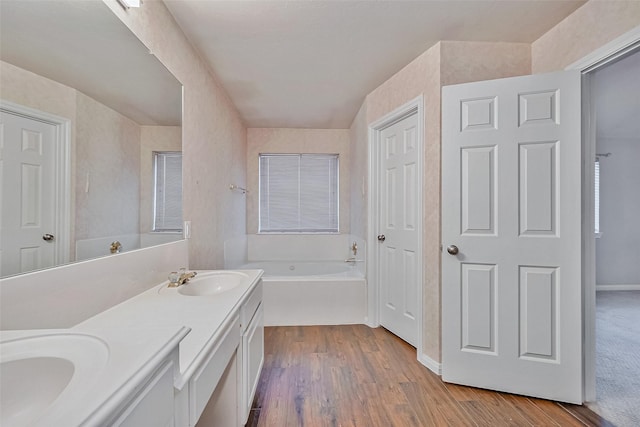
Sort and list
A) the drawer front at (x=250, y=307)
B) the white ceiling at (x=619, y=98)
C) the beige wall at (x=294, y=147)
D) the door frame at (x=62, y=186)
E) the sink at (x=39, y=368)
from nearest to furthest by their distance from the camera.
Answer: the sink at (x=39, y=368) < the door frame at (x=62, y=186) < the drawer front at (x=250, y=307) < the white ceiling at (x=619, y=98) < the beige wall at (x=294, y=147)

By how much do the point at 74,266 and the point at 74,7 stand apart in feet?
3.07

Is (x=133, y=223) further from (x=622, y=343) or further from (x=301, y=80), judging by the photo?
(x=622, y=343)

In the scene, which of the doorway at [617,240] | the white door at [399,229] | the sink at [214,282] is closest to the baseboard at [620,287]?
the doorway at [617,240]

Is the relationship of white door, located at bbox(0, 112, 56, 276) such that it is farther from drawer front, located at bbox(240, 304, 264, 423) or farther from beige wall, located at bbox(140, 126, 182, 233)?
drawer front, located at bbox(240, 304, 264, 423)

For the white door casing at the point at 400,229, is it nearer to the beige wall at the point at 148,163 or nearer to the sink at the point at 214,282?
the sink at the point at 214,282

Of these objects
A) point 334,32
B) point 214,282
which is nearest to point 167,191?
point 214,282

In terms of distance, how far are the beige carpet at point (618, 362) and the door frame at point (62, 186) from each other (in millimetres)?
2698

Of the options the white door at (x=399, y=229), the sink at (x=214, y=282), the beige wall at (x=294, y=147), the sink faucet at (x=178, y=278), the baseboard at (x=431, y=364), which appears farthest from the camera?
the beige wall at (x=294, y=147)

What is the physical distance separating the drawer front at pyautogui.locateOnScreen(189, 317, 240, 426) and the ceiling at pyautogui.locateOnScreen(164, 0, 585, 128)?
1.74m

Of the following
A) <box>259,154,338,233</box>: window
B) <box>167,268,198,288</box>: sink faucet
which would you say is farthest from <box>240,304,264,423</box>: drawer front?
<box>259,154,338,233</box>: window

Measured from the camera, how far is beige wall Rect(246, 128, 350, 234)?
150 inches

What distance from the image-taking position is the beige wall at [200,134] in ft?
4.75

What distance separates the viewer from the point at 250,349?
1.43m

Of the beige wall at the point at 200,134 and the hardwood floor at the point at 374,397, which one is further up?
the beige wall at the point at 200,134
